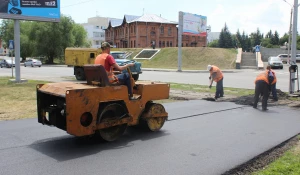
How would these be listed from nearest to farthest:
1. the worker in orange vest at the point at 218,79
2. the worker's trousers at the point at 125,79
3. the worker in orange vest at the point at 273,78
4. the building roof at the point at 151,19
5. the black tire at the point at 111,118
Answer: the black tire at the point at 111,118
the worker's trousers at the point at 125,79
the worker in orange vest at the point at 273,78
the worker in orange vest at the point at 218,79
the building roof at the point at 151,19

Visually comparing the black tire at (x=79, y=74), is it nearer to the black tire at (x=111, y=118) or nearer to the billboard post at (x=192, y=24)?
the black tire at (x=111, y=118)

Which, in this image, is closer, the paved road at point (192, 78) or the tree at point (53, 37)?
the paved road at point (192, 78)

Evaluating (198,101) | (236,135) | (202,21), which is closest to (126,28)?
(202,21)

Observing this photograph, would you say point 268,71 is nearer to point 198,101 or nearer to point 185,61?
point 198,101

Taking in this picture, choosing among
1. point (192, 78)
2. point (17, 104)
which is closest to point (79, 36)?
point (192, 78)

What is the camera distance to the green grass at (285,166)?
189 inches

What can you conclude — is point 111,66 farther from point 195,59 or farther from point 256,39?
point 256,39

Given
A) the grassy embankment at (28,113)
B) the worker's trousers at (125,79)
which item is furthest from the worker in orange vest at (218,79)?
the worker's trousers at (125,79)

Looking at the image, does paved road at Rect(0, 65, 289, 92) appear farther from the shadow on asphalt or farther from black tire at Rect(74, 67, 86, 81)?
the shadow on asphalt

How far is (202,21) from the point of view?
51.6 meters

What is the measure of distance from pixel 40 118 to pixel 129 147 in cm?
195

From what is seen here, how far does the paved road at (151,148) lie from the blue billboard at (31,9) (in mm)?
12729

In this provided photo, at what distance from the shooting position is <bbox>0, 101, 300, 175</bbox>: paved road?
5.02 meters

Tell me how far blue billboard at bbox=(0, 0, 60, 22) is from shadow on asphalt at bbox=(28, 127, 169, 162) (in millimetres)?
14804
